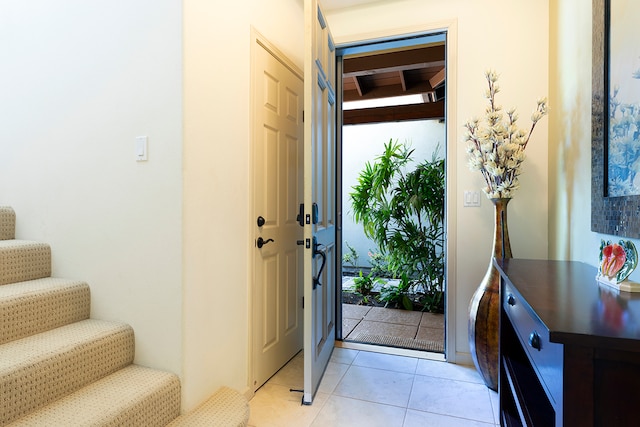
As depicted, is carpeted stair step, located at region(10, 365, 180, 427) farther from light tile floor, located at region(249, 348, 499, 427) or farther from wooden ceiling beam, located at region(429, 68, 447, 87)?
wooden ceiling beam, located at region(429, 68, 447, 87)

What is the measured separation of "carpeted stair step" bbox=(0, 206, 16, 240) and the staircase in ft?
0.53

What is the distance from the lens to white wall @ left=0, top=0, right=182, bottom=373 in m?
1.54

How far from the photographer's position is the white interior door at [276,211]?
6.77 feet

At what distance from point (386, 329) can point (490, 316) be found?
1388 mm

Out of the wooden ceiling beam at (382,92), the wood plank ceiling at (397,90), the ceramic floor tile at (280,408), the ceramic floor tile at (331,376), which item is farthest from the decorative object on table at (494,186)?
the wooden ceiling beam at (382,92)

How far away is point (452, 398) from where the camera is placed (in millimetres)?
1947

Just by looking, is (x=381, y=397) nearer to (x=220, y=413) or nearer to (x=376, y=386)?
(x=376, y=386)

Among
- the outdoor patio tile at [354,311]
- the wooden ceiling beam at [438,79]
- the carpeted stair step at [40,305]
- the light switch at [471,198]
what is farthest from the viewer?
the wooden ceiling beam at [438,79]

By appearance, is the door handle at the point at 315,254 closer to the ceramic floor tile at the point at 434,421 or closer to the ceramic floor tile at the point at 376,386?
the ceramic floor tile at the point at 376,386

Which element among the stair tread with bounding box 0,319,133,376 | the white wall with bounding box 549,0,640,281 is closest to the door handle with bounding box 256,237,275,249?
the stair tread with bounding box 0,319,133,376

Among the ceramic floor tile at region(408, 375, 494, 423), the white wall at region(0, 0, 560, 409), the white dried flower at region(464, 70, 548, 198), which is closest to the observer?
the white wall at region(0, 0, 560, 409)

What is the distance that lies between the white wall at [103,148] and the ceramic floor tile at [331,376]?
92 cm

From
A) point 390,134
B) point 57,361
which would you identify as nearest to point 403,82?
point 390,134

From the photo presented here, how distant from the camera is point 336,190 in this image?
2824mm
